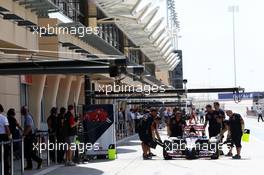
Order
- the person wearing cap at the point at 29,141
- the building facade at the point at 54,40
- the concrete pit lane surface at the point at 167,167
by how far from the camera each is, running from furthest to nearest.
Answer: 1. the building facade at the point at 54,40
2. the person wearing cap at the point at 29,141
3. the concrete pit lane surface at the point at 167,167

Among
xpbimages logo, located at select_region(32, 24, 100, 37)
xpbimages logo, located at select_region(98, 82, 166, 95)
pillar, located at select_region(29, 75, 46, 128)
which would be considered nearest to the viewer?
xpbimages logo, located at select_region(32, 24, 100, 37)

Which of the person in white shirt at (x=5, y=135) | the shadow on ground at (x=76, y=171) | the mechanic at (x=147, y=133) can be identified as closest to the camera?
the person in white shirt at (x=5, y=135)

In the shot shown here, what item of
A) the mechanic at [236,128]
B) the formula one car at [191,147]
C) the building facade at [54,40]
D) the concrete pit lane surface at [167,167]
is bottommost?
the concrete pit lane surface at [167,167]

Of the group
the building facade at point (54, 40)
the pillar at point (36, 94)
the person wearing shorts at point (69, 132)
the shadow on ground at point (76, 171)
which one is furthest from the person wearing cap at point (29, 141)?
the pillar at point (36, 94)

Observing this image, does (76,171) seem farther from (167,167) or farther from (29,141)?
(167,167)

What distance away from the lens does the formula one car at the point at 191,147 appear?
18748mm

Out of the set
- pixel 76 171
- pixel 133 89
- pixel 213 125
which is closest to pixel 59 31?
pixel 213 125

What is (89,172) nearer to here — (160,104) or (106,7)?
(106,7)

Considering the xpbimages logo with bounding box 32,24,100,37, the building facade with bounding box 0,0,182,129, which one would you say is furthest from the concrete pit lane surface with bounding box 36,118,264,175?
the xpbimages logo with bounding box 32,24,100,37

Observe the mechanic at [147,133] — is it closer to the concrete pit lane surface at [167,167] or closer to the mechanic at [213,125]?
the concrete pit lane surface at [167,167]

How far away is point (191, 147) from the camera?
18953 millimetres

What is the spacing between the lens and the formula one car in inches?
738

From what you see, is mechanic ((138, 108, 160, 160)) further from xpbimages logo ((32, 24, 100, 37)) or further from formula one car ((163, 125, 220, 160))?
xpbimages logo ((32, 24, 100, 37))

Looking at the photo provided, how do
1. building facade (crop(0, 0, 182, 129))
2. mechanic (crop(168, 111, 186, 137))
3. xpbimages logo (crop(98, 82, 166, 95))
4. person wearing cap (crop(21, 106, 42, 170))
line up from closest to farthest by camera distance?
1. person wearing cap (crop(21, 106, 42, 170))
2. building facade (crop(0, 0, 182, 129))
3. mechanic (crop(168, 111, 186, 137))
4. xpbimages logo (crop(98, 82, 166, 95))
